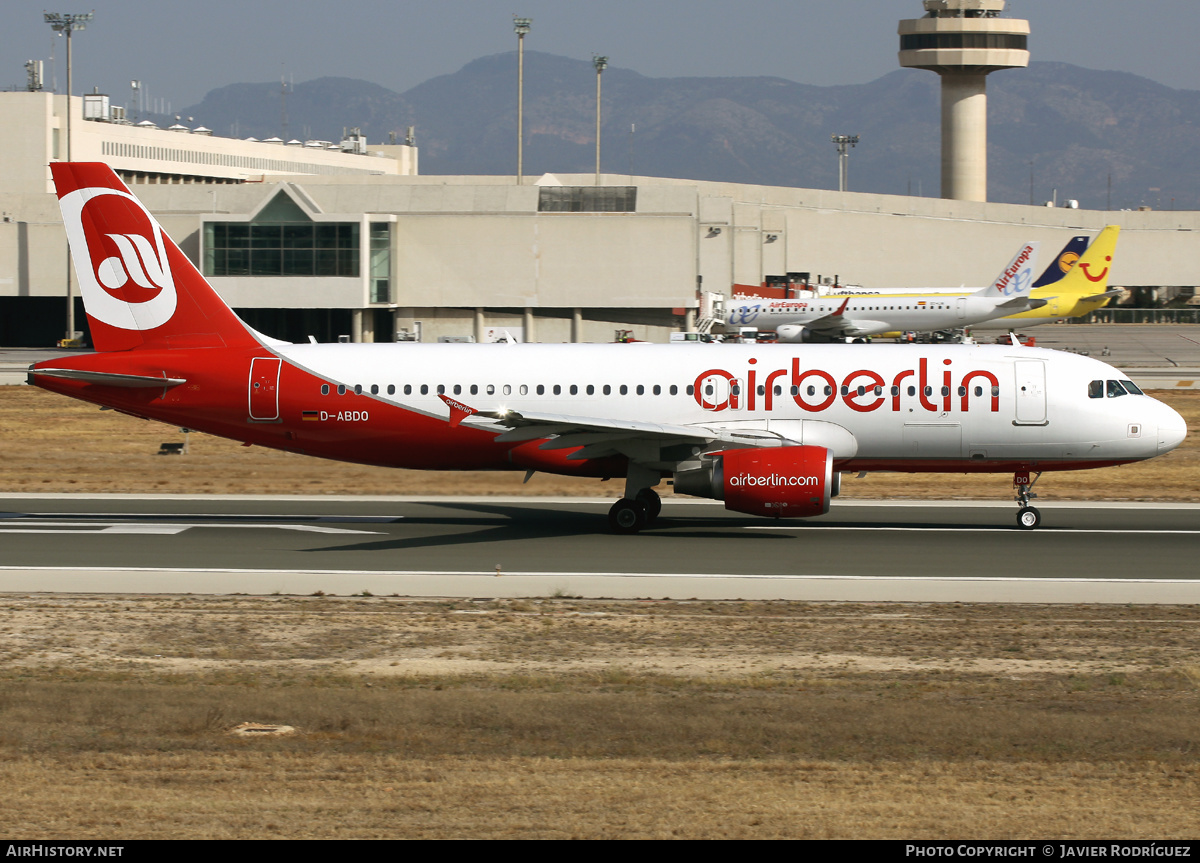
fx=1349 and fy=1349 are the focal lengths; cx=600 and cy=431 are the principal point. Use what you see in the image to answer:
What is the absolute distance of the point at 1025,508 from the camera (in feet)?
90.3

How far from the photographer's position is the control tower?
166000mm

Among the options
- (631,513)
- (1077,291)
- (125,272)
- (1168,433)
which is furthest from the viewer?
(1077,291)

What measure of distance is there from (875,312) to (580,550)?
68718mm

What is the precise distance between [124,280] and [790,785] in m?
21.0

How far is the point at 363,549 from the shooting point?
24.9 meters

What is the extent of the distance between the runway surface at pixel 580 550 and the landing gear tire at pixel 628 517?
13.2 inches

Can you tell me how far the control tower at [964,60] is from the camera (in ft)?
545

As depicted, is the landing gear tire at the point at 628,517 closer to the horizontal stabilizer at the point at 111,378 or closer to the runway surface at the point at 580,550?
the runway surface at the point at 580,550

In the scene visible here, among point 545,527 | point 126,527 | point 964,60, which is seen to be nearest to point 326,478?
point 126,527

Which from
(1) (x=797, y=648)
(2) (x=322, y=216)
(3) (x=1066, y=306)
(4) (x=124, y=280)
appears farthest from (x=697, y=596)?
(3) (x=1066, y=306)

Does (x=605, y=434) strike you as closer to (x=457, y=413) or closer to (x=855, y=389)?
(x=457, y=413)

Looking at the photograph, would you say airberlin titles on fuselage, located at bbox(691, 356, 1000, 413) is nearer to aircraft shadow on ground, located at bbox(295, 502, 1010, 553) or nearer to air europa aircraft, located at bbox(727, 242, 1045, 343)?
aircraft shadow on ground, located at bbox(295, 502, 1010, 553)

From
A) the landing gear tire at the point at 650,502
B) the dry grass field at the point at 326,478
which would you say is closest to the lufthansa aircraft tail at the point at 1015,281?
the dry grass field at the point at 326,478

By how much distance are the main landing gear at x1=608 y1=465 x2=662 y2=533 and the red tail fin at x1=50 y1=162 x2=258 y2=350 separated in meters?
8.44
